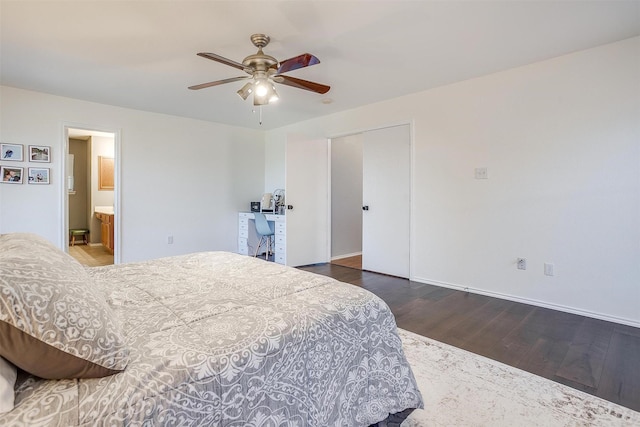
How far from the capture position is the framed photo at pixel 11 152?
3.60m

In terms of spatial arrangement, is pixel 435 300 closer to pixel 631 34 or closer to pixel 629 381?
pixel 629 381

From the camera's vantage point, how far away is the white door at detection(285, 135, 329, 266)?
4625mm

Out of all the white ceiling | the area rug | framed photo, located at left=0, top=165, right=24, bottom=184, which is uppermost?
the white ceiling

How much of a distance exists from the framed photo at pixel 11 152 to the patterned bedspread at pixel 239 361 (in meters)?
3.30

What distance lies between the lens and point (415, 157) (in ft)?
12.8

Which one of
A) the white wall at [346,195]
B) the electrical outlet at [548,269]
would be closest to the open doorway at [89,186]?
the white wall at [346,195]

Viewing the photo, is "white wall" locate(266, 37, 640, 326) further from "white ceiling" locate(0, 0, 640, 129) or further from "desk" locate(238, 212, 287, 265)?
"desk" locate(238, 212, 287, 265)

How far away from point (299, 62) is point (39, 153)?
3.76 meters

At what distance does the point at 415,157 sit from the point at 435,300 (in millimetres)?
1784

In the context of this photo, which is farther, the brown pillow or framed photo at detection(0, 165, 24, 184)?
framed photo at detection(0, 165, 24, 184)

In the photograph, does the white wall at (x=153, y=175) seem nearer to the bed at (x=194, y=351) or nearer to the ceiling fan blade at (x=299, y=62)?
the ceiling fan blade at (x=299, y=62)

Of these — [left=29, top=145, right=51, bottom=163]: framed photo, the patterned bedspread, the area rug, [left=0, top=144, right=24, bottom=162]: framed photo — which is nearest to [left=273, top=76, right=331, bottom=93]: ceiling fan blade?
the patterned bedspread

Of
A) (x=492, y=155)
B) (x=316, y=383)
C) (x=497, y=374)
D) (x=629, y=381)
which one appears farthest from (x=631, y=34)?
(x=316, y=383)

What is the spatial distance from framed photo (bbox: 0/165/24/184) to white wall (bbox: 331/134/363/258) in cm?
421
